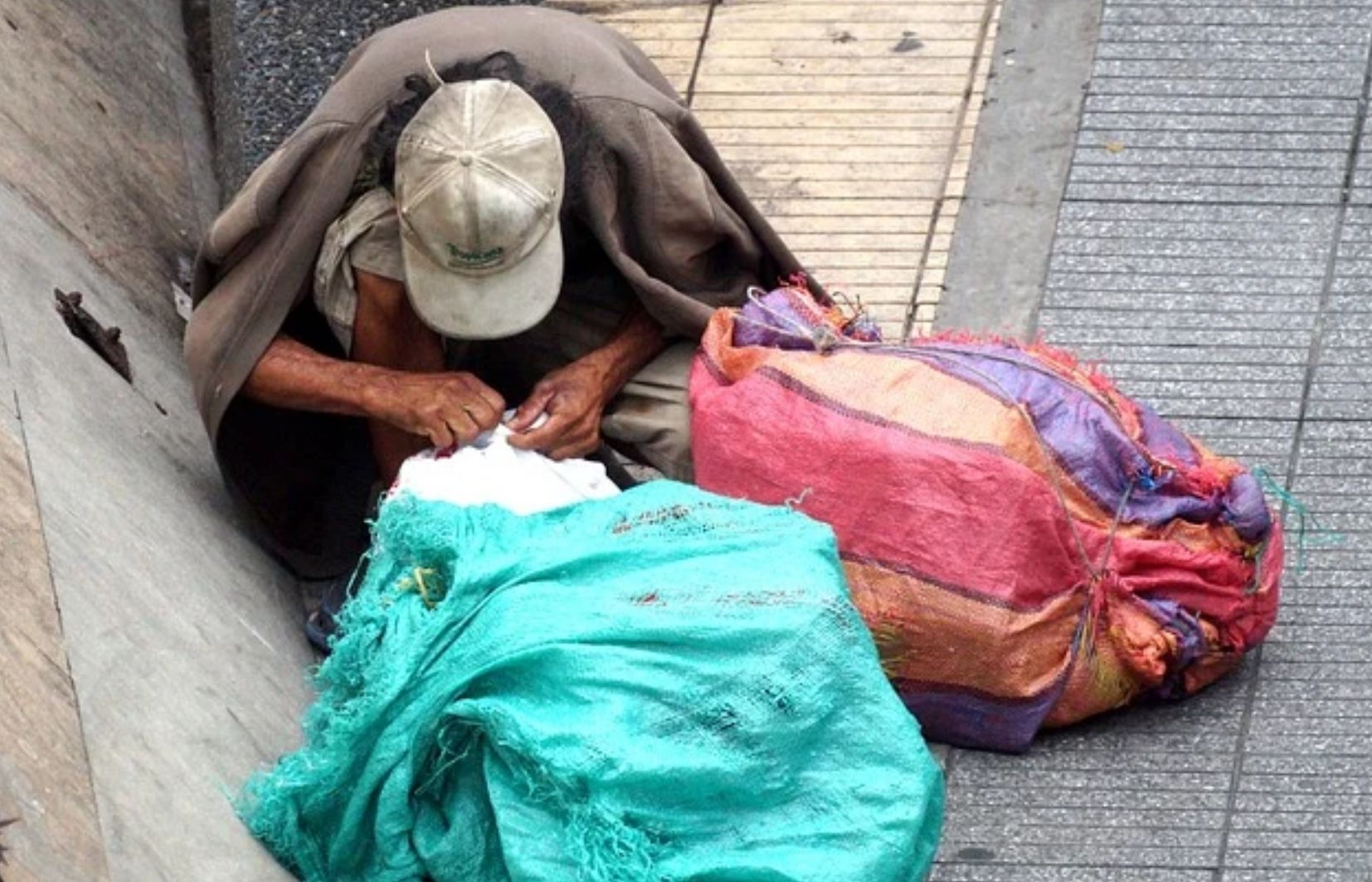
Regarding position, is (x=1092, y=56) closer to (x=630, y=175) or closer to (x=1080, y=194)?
(x=1080, y=194)

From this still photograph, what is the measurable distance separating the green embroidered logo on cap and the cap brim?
22 millimetres

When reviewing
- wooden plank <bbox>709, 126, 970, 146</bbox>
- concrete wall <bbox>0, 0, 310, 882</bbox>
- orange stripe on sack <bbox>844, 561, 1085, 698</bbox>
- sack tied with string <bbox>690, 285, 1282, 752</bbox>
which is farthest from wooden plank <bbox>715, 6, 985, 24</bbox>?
orange stripe on sack <bbox>844, 561, 1085, 698</bbox>

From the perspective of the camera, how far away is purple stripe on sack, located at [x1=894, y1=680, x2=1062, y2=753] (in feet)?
14.0

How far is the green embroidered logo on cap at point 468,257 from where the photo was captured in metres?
4.18

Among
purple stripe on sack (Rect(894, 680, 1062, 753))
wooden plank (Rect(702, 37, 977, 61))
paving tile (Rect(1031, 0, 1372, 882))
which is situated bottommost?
paving tile (Rect(1031, 0, 1372, 882))

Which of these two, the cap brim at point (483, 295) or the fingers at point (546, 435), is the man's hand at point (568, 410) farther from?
the cap brim at point (483, 295)

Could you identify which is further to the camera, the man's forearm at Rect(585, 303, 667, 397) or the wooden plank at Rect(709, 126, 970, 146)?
the wooden plank at Rect(709, 126, 970, 146)

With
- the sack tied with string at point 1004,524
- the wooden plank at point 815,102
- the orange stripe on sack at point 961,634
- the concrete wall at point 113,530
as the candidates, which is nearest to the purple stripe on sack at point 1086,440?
Answer: the sack tied with string at point 1004,524

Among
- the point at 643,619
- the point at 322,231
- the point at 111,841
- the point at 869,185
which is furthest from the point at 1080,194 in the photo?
the point at 111,841

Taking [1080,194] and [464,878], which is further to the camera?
[1080,194]

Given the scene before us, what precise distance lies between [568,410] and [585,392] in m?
0.07

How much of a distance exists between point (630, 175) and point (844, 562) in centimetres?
76

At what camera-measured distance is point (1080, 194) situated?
220 inches

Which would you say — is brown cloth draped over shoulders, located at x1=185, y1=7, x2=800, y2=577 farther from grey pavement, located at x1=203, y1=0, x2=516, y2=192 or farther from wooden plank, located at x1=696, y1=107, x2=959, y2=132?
wooden plank, located at x1=696, y1=107, x2=959, y2=132
